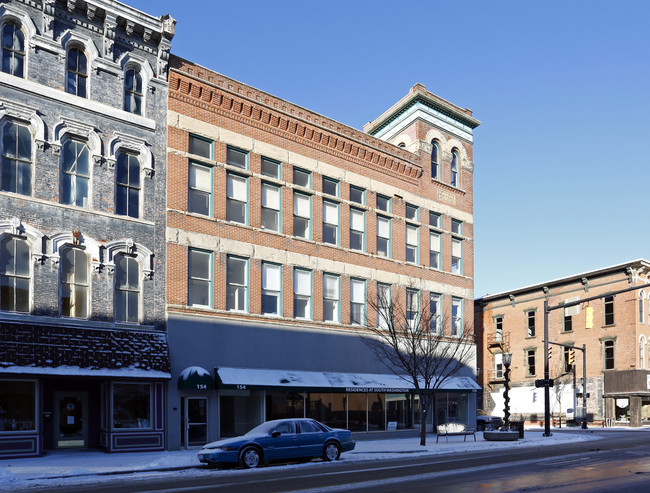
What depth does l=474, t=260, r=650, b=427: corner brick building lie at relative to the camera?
50.3 metres

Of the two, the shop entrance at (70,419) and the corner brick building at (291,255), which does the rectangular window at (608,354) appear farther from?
the shop entrance at (70,419)

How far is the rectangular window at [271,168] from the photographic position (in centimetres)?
2922

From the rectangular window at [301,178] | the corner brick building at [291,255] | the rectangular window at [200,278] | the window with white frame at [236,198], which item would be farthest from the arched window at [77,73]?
the rectangular window at [301,178]

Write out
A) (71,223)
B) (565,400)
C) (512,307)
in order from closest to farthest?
(71,223), (565,400), (512,307)

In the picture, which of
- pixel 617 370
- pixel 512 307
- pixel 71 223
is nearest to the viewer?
pixel 71 223

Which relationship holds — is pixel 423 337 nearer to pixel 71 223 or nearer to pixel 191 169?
pixel 191 169

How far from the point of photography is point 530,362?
58.1 metres

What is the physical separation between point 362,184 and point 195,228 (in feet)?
32.8

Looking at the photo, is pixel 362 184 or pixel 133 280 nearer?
pixel 133 280

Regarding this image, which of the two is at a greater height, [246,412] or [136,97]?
[136,97]

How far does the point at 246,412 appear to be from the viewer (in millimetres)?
26938

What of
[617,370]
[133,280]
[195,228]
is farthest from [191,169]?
[617,370]

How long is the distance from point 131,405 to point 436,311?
17.9 m

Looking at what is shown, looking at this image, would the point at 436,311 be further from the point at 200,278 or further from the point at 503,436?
the point at 200,278
